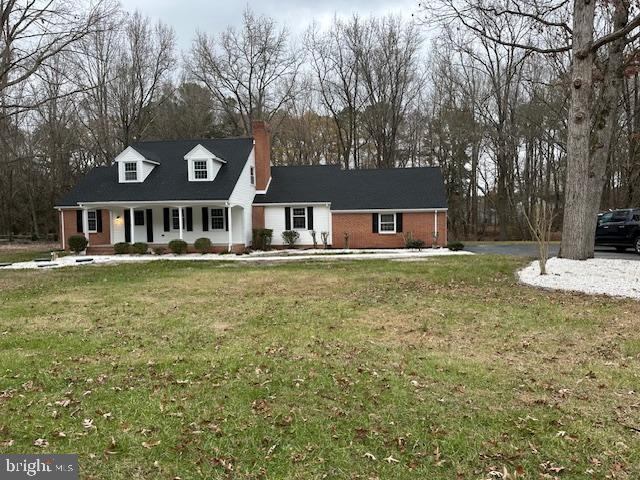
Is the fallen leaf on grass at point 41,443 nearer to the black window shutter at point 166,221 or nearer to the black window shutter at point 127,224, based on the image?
the black window shutter at point 166,221

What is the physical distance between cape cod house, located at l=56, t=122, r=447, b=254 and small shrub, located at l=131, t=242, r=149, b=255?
1115 millimetres

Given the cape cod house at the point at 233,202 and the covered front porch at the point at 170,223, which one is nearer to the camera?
the cape cod house at the point at 233,202

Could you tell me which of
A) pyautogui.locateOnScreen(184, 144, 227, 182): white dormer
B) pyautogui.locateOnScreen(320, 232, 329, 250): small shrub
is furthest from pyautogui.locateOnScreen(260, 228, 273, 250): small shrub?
pyautogui.locateOnScreen(184, 144, 227, 182): white dormer

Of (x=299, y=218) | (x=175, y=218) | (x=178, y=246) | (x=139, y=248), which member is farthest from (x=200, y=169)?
(x=299, y=218)

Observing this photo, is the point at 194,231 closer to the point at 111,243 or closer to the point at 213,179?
the point at 213,179

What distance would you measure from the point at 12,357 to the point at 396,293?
700 cm

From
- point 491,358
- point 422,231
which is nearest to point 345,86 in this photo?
point 422,231

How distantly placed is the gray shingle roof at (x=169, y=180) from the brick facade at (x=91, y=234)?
753mm

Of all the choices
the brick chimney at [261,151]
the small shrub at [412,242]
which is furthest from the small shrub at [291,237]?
the small shrub at [412,242]

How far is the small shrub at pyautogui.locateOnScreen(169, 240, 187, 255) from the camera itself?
73.8 feet

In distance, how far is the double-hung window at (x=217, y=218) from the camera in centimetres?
2414

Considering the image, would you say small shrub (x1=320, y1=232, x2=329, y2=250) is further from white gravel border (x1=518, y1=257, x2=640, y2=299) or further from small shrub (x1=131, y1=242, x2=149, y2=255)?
white gravel border (x1=518, y1=257, x2=640, y2=299)

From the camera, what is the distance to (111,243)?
25.3 m

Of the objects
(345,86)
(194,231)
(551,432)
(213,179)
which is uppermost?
(345,86)
